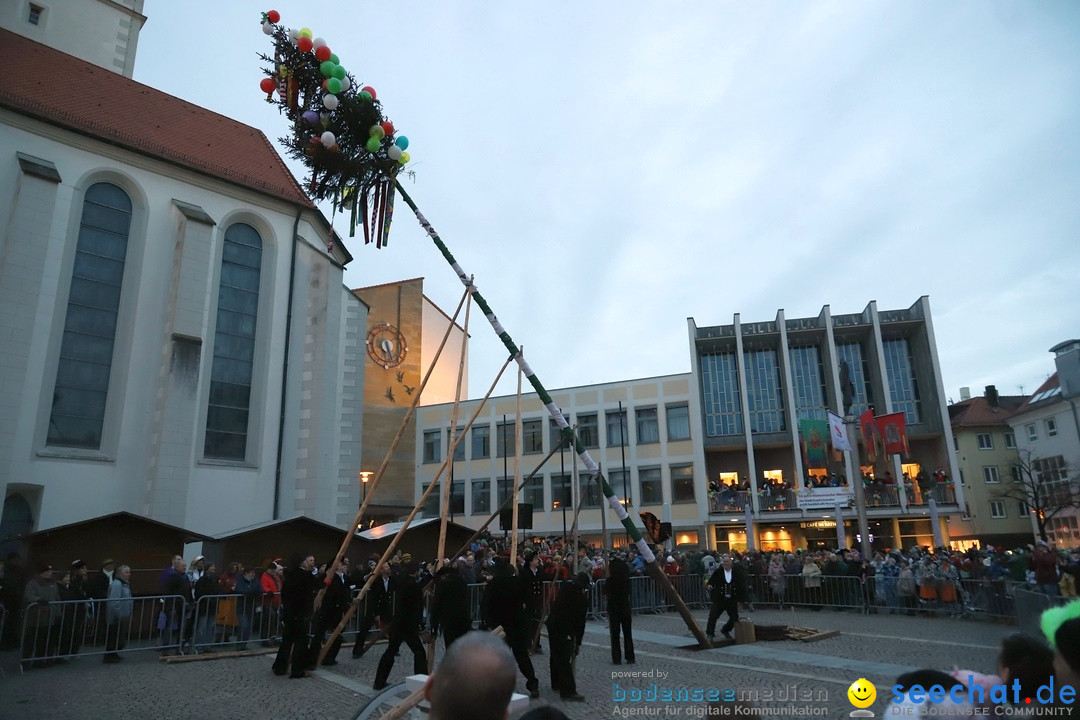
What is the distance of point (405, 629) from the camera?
9227mm

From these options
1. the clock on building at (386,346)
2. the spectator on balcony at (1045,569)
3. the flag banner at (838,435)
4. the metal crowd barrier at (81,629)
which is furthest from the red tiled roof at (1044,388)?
the metal crowd barrier at (81,629)

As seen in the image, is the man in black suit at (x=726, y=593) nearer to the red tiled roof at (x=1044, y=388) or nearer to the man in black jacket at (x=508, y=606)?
the man in black jacket at (x=508, y=606)

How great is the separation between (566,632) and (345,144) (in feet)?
28.7

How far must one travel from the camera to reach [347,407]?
2448cm

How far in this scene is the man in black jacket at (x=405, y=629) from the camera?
9.08 m

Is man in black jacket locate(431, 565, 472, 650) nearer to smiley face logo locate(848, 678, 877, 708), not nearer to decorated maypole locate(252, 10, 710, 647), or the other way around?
decorated maypole locate(252, 10, 710, 647)

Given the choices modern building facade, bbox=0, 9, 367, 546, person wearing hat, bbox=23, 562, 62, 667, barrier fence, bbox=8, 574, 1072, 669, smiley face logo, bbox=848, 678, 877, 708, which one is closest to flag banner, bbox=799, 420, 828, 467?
barrier fence, bbox=8, 574, 1072, 669

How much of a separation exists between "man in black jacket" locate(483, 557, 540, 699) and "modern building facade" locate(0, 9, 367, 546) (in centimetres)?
1108

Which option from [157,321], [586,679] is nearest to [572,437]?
[586,679]

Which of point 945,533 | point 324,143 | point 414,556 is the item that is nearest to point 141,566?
point 414,556

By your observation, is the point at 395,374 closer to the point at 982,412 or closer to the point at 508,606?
the point at 508,606

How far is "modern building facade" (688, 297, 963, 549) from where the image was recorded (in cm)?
3509

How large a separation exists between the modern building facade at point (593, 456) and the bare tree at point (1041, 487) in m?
20.3

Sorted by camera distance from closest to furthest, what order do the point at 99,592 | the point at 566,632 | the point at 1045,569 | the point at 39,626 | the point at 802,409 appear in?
the point at 566,632 < the point at 39,626 < the point at 99,592 < the point at 1045,569 < the point at 802,409
